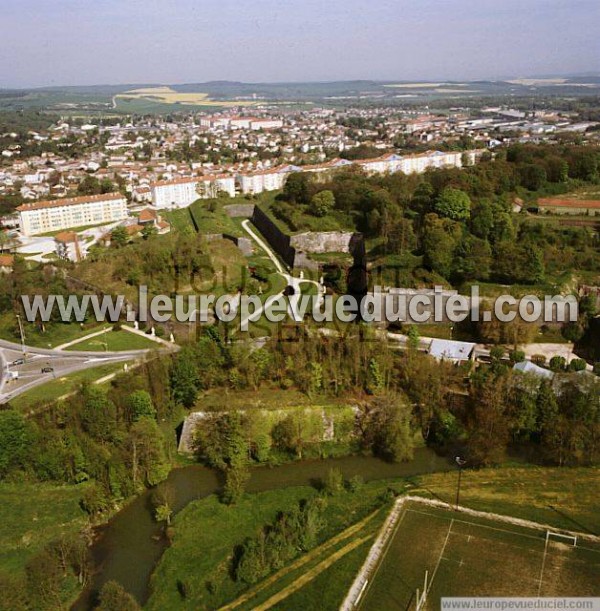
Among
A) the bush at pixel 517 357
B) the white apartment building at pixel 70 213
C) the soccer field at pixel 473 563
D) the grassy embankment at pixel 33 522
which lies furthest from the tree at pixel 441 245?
the white apartment building at pixel 70 213

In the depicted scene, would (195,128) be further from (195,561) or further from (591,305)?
(195,561)

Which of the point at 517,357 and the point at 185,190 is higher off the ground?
the point at 185,190

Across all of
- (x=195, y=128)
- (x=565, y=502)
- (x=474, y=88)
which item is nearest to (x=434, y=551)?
(x=565, y=502)

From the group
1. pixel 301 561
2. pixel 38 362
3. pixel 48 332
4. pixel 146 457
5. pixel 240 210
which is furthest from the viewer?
pixel 240 210

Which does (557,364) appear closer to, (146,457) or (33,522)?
(146,457)

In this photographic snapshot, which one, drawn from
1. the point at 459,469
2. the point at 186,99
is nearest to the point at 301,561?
the point at 459,469

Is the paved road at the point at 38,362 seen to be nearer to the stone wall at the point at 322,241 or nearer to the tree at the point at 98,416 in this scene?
the tree at the point at 98,416
